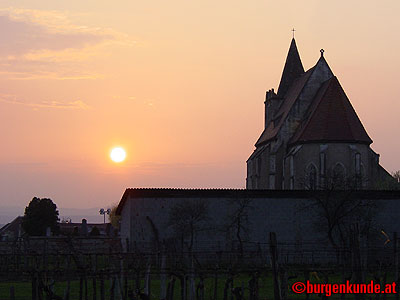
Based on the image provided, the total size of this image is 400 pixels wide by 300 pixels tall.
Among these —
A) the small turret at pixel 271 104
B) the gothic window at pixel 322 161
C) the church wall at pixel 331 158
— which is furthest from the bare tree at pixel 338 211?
the small turret at pixel 271 104

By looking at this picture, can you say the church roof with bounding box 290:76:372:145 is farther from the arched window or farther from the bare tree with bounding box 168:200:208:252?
the bare tree with bounding box 168:200:208:252

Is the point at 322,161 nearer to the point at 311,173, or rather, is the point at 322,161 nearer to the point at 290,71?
the point at 311,173

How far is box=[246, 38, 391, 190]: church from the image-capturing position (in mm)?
60562

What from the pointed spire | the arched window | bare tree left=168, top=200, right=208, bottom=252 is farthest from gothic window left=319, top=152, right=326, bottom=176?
the pointed spire

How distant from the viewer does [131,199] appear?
48406 millimetres

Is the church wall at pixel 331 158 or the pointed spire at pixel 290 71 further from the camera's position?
the pointed spire at pixel 290 71

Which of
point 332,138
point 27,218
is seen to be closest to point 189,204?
point 332,138

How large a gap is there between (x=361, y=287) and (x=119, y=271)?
767 cm

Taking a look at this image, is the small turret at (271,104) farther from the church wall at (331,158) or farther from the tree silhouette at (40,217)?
the tree silhouette at (40,217)

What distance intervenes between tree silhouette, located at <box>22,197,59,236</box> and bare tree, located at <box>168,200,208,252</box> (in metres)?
30.0

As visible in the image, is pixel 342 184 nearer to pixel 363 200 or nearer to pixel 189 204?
pixel 363 200

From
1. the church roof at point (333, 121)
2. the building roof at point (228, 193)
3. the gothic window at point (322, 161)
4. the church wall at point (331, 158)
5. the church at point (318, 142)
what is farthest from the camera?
the church roof at point (333, 121)

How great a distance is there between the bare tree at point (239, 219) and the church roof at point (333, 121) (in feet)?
49.9

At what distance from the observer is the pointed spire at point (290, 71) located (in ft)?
252
